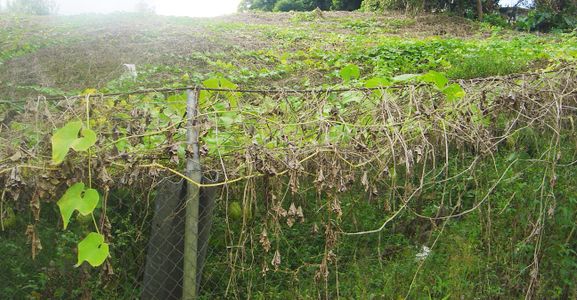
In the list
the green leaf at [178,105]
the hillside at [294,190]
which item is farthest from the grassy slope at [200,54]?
the green leaf at [178,105]

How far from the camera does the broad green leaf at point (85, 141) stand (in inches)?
80.9

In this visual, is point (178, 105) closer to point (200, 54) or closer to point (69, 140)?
point (69, 140)

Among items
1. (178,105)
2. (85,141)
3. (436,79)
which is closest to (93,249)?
(85,141)

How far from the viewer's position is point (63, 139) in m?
2.08

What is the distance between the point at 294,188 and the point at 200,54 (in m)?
4.89

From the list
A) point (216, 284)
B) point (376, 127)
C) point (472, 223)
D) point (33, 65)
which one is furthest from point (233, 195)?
point (33, 65)

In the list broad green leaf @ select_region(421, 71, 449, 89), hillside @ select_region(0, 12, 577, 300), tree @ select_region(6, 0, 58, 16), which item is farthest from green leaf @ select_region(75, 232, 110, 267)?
tree @ select_region(6, 0, 58, 16)

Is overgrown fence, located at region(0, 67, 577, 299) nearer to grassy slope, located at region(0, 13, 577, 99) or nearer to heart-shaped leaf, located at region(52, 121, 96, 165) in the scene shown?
heart-shaped leaf, located at region(52, 121, 96, 165)

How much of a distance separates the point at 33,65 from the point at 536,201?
5403mm

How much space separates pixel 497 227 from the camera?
324 centimetres

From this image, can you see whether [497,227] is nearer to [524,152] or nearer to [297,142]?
[524,152]

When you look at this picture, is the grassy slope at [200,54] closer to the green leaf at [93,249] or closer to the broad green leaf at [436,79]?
the broad green leaf at [436,79]

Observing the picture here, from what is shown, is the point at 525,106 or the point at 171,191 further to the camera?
the point at 525,106

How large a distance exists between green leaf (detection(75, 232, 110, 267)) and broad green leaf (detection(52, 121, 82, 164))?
317 mm
